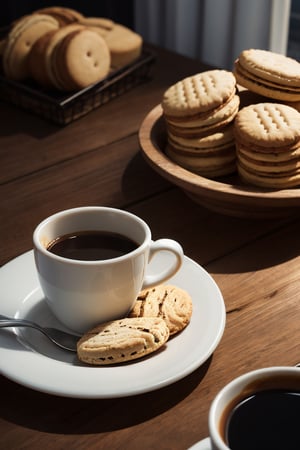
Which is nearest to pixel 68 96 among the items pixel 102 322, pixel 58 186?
pixel 58 186

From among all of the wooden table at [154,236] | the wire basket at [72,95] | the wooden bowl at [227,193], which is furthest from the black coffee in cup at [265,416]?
the wire basket at [72,95]

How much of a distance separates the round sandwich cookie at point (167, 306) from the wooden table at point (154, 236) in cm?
6

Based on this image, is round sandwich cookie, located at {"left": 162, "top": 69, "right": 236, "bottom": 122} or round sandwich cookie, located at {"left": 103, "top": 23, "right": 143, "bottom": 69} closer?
round sandwich cookie, located at {"left": 162, "top": 69, "right": 236, "bottom": 122}

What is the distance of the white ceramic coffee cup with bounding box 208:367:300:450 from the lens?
20.3 inches

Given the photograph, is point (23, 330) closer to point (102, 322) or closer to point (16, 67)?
point (102, 322)

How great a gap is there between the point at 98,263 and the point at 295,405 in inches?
10.1

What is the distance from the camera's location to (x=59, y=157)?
1226mm

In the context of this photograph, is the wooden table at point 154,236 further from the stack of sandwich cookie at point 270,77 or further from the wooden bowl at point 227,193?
the stack of sandwich cookie at point 270,77

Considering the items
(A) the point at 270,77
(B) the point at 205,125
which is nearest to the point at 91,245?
(B) the point at 205,125

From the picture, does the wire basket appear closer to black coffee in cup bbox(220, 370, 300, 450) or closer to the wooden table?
the wooden table

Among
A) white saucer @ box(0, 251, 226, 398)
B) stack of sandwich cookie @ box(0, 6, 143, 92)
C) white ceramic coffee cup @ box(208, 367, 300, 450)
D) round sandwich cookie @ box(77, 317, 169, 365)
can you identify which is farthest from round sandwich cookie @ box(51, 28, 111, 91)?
white ceramic coffee cup @ box(208, 367, 300, 450)

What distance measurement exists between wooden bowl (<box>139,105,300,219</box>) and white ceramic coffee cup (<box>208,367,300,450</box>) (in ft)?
1.40

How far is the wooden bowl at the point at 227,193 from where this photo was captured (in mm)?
937

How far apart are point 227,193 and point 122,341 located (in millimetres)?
324
